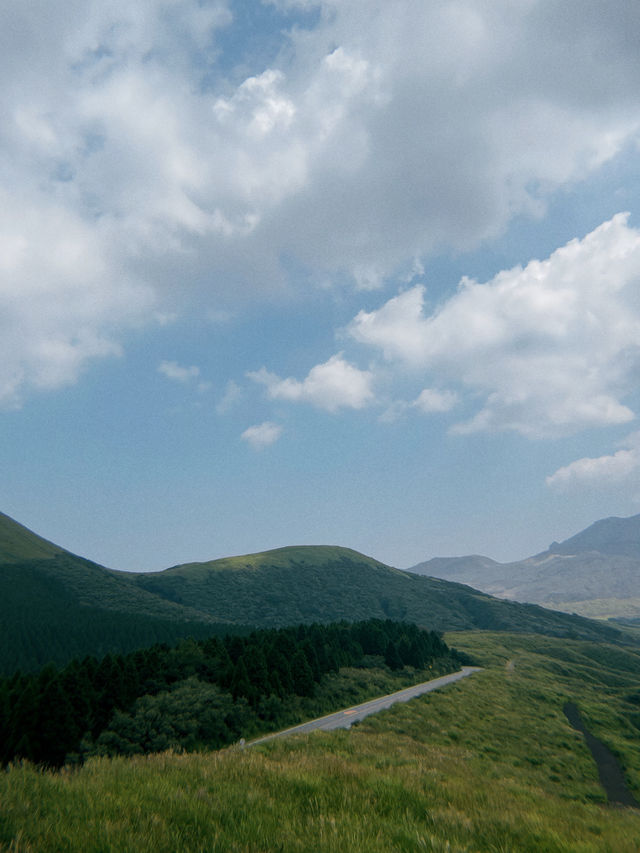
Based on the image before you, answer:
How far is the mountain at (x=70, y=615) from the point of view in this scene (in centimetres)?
10594

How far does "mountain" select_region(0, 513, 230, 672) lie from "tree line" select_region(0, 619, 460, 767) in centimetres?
7230

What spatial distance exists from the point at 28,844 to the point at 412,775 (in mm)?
8955

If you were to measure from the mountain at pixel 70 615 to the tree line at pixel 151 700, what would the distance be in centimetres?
7230

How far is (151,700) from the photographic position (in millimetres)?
37188

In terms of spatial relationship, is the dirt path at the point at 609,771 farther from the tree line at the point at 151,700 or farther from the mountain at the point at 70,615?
the mountain at the point at 70,615

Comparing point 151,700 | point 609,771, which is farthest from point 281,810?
point 609,771

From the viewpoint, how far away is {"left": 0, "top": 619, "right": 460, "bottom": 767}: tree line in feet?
106

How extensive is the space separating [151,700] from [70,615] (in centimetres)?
11990

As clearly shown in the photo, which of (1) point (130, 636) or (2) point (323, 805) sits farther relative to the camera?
(1) point (130, 636)

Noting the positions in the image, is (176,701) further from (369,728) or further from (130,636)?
(130,636)

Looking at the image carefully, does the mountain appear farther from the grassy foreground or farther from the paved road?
the grassy foreground

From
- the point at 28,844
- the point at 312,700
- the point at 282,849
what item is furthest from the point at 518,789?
the point at 312,700

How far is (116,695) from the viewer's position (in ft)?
120

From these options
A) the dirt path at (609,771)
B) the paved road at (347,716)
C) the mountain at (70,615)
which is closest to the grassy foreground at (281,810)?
the paved road at (347,716)
